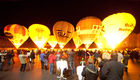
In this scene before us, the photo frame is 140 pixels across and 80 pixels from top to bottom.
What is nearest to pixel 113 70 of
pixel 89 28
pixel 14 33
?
pixel 89 28

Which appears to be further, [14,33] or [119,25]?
[14,33]

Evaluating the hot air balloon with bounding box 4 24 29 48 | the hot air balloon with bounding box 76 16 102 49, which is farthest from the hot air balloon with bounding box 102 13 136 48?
the hot air balloon with bounding box 4 24 29 48

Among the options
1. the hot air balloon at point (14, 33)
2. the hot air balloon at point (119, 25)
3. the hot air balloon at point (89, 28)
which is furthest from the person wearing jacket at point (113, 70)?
the hot air balloon at point (14, 33)

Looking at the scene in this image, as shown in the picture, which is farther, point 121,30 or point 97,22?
point 97,22

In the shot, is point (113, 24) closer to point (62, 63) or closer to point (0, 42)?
point (62, 63)

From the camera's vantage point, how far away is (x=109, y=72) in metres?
3.09

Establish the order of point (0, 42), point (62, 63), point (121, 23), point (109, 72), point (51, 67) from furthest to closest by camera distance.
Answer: point (0, 42)
point (121, 23)
point (51, 67)
point (62, 63)
point (109, 72)

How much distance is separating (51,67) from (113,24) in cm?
898

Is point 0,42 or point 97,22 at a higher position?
point 97,22

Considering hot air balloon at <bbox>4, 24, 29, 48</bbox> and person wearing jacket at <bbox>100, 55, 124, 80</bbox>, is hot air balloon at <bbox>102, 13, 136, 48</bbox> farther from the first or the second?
hot air balloon at <bbox>4, 24, 29, 48</bbox>

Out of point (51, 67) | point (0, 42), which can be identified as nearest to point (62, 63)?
point (51, 67)

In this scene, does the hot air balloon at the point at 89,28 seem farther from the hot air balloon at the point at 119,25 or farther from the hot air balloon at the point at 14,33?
the hot air balloon at the point at 14,33

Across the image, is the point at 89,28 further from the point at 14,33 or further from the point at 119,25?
the point at 14,33

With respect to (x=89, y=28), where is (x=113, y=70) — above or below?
below
